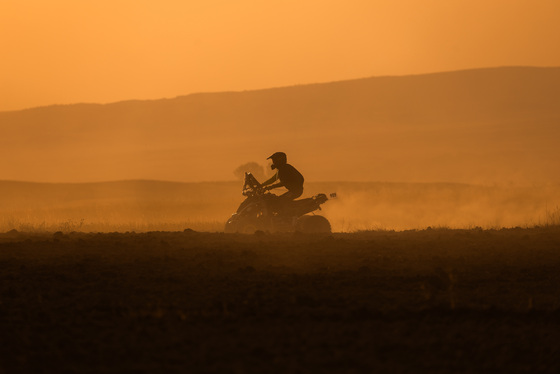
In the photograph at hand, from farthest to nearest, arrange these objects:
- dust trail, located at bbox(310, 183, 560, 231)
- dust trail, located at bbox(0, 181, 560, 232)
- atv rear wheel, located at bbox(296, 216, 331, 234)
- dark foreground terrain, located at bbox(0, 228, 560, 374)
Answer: dust trail, located at bbox(310, 183, 560, 231) → dust trail, located at bbox(0, 181, 560, 232) → atv rear wheel, located at bbox(296, 216, 331, 234) → dark foreground terrain, located at bbox(0, 228, 560, 374)

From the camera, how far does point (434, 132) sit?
10994 cm

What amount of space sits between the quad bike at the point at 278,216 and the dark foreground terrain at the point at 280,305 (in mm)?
3011

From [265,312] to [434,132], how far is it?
3947 inches

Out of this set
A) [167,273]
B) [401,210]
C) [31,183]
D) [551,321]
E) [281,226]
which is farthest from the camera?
[31,183]

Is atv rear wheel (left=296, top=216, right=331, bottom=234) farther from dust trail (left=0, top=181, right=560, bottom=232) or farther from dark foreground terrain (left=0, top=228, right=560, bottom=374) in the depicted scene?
dust trail (left=0, top=181, right=560, bottom=232)

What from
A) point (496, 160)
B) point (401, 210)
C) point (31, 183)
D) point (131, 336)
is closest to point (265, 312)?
point (131, 336)

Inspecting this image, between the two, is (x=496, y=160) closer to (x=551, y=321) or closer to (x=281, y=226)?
(x=281, y=226)

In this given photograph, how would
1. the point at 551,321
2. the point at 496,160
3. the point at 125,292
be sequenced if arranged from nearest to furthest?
the point at 551,321, the point at 125,292, the point at 496,160

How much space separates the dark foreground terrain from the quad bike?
301cm

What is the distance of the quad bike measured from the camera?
68.6 feet

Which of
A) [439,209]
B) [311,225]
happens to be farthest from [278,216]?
[439,209]

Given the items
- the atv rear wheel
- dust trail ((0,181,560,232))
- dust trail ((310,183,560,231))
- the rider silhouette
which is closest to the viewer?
the atv rear wheel

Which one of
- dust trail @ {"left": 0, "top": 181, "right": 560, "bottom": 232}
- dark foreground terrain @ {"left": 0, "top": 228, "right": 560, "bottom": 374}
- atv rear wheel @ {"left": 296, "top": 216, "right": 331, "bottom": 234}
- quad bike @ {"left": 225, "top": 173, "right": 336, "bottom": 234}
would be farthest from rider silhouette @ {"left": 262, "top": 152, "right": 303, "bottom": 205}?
dust trail @ {"left": 0, "top": 181, "right": 560, "bottom": 232}

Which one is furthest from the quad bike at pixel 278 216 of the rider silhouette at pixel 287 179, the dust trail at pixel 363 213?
the dust trail at pixel 363 213
